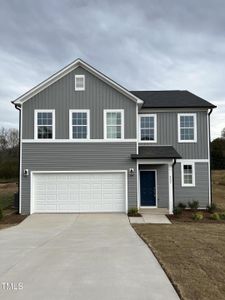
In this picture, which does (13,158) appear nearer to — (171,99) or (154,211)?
(171,99)

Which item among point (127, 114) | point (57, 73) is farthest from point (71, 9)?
point (127, 114)

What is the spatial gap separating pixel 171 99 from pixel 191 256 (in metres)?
13.7

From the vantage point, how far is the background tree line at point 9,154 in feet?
143

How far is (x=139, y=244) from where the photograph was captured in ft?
30.9

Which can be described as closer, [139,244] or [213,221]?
[139,244]

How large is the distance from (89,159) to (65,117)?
2.62 metres

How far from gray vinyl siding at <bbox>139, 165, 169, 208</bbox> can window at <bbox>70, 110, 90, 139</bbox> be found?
13.3 feet

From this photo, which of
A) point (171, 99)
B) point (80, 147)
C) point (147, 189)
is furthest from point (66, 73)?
point (147, 189)

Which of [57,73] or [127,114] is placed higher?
[57,73]

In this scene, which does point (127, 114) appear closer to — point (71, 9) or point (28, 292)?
point (71, 9)

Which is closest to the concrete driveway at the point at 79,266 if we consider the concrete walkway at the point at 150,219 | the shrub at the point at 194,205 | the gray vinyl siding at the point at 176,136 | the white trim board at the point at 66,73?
the concrete walkway at the point at 150,219

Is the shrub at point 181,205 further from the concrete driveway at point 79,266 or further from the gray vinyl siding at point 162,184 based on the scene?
the concrete driveway at point 79,266

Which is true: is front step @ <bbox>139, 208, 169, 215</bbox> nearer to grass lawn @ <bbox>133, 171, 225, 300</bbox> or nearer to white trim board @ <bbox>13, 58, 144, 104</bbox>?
grass lawn @ <bbox>133, 171, 225, 300</bbox>

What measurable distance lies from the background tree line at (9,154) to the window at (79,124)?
27.8m
